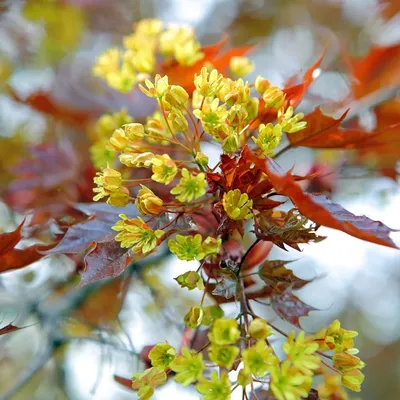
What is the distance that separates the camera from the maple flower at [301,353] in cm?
74

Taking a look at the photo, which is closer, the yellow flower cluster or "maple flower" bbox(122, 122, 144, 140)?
"maple flower" bbox(122, 122, 144, 140)

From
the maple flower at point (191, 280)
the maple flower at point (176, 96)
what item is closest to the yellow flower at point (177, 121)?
the maple flower at point (176, 96)

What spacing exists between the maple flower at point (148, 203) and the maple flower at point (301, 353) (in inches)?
10.9

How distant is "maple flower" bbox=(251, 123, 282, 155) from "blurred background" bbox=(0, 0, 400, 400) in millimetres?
218

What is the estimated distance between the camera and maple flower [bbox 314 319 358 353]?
826mm

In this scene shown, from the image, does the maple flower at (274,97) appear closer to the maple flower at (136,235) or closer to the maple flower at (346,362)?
the maple flower at (136,235)

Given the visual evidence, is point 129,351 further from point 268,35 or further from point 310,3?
point 310,3

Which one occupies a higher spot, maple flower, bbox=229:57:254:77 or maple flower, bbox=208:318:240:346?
maple flower, bbox=229:57:254:77

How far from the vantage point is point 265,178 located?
2.96ft

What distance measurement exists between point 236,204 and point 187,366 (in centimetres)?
25

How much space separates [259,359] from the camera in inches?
29.0

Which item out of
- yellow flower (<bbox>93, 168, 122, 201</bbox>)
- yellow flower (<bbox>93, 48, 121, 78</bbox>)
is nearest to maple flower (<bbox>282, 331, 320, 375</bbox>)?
yellow flower (<bbox>93, 168, 122, 201</bbox>)

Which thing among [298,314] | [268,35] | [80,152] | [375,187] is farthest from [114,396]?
[298,314]

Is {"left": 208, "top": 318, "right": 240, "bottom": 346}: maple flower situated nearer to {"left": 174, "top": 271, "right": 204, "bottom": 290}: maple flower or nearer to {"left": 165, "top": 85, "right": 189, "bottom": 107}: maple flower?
{"left": 174, "top": 271, "right": 204, "bottom": 290}: maple flower
